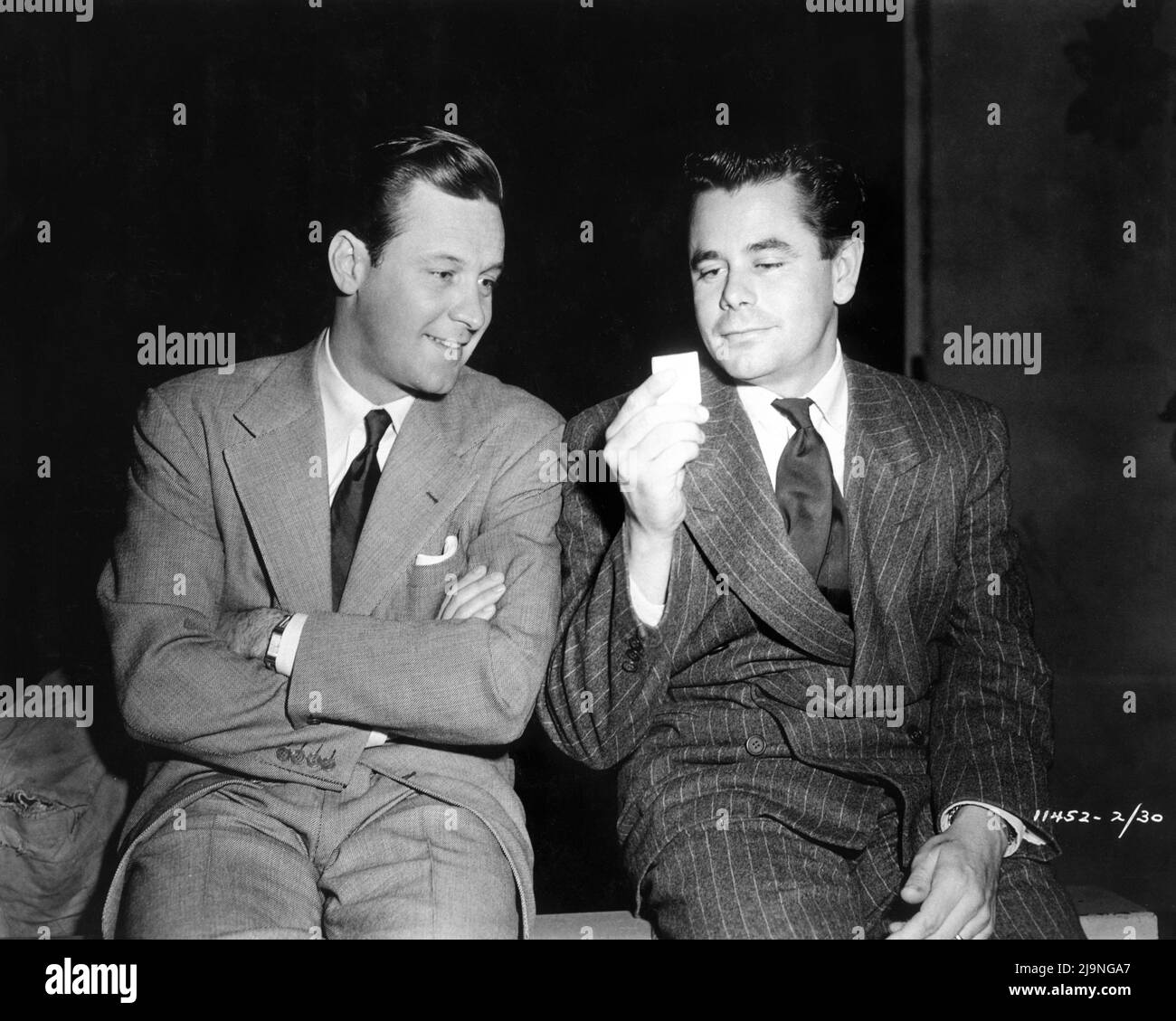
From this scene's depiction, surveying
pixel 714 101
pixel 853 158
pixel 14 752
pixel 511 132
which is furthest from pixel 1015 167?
pixel 14 752

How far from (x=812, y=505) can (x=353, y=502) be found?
0.89 m

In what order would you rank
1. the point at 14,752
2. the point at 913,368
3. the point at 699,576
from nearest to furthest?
1. the point at 699,576
2. the point at 14,752
3. the point at 913,368

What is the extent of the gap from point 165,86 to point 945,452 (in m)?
1.75

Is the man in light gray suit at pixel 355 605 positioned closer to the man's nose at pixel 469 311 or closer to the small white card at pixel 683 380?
the man's nose at pixel 469 311

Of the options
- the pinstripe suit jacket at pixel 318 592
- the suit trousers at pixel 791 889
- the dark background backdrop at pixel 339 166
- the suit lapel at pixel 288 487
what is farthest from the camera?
the dark background backdrop at pixel 339 166

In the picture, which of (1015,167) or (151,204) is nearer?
(151,204)

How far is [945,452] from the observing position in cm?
241

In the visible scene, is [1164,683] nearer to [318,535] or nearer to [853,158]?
[853,158]

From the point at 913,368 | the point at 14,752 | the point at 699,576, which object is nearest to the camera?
the point at 699,576

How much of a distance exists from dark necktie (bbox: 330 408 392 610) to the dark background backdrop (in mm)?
310

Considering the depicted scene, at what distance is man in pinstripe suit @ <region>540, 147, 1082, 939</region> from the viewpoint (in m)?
2.15

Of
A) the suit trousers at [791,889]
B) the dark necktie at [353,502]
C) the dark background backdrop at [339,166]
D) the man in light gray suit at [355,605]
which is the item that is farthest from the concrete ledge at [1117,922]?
the dark necktie at [353,502]

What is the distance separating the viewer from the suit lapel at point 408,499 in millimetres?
2332

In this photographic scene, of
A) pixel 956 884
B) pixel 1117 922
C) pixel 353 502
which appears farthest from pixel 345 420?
pixel 1117 922
